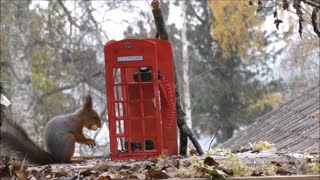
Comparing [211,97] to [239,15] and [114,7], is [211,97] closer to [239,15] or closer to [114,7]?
[239,15]

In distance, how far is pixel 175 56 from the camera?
10445 mm

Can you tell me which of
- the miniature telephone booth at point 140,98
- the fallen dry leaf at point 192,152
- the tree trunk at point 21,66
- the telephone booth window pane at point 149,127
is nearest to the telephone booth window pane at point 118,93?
the miniature telephone booth at point 140,98

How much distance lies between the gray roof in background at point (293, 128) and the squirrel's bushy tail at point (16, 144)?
183cm

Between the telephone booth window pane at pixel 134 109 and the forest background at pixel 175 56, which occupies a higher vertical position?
the forest background at pixel 175 56

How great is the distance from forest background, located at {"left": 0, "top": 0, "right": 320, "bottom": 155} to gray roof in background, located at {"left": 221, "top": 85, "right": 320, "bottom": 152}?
0.56 m

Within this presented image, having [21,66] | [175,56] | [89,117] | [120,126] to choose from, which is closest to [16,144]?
[120,126]

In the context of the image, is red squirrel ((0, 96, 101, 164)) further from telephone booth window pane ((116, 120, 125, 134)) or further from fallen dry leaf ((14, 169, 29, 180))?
fallen dry leaf ((14, 169, 29, 180))

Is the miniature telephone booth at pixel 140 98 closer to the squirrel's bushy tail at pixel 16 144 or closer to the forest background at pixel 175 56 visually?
the squirrel's bushy tail at pixel 16 144

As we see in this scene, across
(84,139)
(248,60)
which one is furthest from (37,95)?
(84,139)

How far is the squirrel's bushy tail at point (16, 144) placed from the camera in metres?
1.96

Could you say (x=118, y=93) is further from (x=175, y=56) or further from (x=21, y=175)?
(x=175, y=56)

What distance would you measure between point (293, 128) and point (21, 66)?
4780 millimetres

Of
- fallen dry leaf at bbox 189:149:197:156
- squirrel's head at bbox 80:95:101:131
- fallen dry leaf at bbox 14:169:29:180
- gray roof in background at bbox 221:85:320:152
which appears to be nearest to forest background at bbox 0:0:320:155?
gray roof in background at bbox 221:85:320:152

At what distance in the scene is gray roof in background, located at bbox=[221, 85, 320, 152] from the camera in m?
4.23
